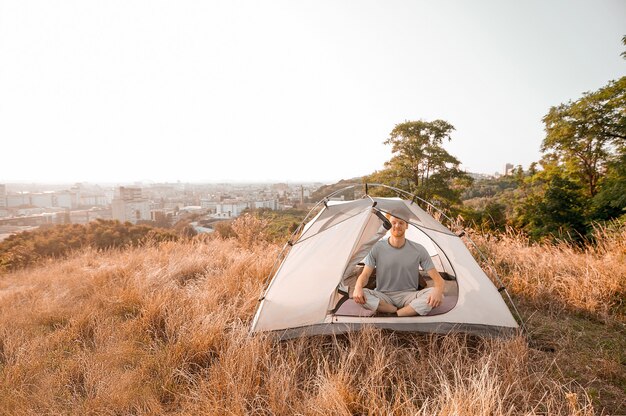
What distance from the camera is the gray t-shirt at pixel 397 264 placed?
3.14 meters

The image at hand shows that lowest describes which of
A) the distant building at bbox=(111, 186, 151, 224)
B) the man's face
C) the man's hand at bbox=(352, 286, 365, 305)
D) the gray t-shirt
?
the distant building at bbox=(111, 186, 151, 224)

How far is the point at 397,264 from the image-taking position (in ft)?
10.3

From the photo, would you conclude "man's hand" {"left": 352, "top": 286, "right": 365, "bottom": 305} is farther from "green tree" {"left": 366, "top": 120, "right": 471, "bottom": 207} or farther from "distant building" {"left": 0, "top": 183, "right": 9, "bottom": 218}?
"distant building" {"left": 0, "top": 183, "right": 9, "bottom": 218}

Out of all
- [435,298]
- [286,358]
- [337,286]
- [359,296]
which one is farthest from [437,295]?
[286,358]

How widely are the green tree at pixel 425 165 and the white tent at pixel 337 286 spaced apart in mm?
12355

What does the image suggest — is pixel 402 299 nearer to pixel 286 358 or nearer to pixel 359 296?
pixel 359 296

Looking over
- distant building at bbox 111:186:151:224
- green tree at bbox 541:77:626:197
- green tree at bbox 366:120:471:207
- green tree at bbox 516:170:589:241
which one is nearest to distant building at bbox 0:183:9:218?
distant building at bbox 111:186:151:224

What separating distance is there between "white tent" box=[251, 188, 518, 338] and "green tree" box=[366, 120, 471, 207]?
1236 centimetres

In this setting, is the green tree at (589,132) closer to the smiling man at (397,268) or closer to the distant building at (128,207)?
the smiling man at (397,268)

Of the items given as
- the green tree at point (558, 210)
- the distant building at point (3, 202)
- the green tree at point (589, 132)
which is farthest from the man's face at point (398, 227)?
the distant building at point (3, 202)

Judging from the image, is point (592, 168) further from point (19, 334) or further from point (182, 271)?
point (19, 334)

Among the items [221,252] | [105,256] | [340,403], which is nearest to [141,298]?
[221,252]

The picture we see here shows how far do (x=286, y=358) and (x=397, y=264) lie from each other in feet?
4.86

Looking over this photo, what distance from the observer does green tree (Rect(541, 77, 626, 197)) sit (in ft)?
42.4
